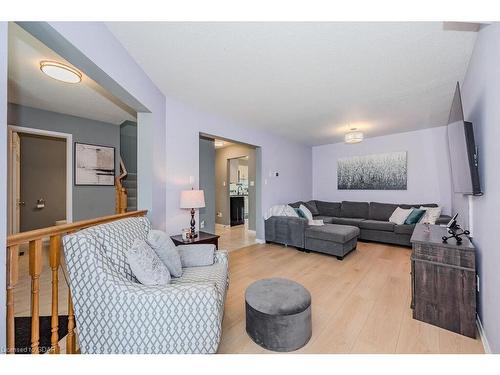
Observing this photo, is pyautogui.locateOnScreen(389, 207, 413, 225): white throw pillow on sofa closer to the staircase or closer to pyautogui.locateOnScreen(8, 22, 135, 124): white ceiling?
the staircase

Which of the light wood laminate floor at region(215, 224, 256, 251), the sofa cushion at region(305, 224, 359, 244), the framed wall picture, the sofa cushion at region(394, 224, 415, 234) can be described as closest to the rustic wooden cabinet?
the sofa cushion at region(305, 224, 359, 244)

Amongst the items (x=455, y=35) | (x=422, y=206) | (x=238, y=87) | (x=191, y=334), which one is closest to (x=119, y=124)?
(x=238, y=87)

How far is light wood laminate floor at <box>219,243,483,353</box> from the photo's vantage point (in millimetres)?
1559

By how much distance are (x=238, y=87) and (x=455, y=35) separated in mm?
1960

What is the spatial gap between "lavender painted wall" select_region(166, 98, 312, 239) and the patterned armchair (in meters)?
1.67

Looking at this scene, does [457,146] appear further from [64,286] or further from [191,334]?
[64,286]

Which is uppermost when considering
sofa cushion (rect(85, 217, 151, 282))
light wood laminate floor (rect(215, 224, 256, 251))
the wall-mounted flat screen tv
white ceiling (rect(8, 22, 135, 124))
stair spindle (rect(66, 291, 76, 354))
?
white ceiling (rect(8, 22, 135, 124))

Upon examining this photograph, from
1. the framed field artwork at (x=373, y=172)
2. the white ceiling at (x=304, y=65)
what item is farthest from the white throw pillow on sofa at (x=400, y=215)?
the white ceiling at (x=304, y=65)

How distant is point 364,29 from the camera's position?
1.60 m

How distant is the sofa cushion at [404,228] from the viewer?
393 cm

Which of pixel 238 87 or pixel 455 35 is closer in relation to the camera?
Result: pixel 455 35

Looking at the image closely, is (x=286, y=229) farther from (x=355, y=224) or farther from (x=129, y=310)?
(x=129, y=310)

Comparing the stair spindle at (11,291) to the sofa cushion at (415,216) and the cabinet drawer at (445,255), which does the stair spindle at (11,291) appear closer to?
the cabinet drawer at (445,255)

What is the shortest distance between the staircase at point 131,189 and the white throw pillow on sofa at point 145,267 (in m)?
3.02
